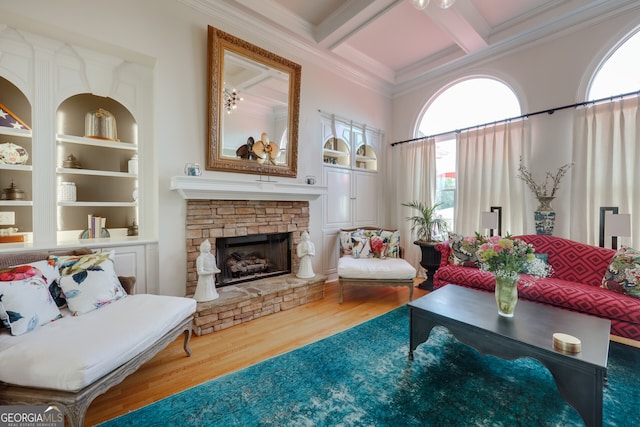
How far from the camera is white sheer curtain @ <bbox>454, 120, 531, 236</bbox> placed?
3.44 m

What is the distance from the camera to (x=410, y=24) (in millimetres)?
3285

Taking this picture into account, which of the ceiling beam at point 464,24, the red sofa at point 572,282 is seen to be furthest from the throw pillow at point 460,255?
the ceiling beam at point 464,24

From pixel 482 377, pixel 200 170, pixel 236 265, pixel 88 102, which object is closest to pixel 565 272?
pixel 482 377

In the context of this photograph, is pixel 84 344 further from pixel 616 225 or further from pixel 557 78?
pixel 557 78

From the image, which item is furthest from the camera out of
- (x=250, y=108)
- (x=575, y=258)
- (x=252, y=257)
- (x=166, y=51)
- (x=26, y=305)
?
(x=252, y=257)

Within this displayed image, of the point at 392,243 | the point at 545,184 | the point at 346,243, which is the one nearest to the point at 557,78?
the point at 545,184

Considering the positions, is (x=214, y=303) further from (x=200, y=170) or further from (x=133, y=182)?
(x=133, y=182)

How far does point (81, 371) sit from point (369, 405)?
1.52 metres

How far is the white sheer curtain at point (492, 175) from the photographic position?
3.44 metres

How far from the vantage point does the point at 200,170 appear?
9.18 ft

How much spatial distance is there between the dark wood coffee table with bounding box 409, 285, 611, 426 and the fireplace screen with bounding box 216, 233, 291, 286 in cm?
203

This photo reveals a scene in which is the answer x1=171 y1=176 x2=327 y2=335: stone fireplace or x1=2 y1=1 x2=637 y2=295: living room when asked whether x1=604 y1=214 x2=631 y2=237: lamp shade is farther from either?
x1=171 y1=176 x2=327 y2=335: stone fireplace

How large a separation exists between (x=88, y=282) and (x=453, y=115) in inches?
194

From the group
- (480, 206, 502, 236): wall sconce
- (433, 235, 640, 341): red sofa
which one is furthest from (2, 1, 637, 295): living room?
(433, 235, 640, 341): red sofa
